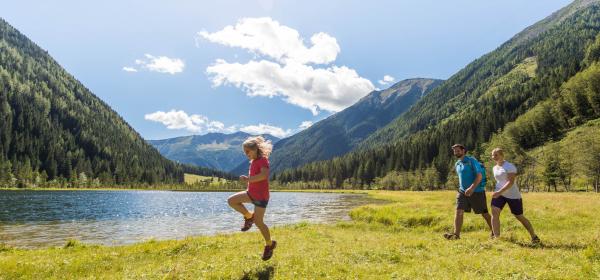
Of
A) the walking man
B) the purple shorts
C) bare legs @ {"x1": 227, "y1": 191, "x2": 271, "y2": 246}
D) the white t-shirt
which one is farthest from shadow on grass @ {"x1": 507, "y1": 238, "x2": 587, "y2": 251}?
bare legs @ {"x1": 227, "y1": 191, "x2": 271, "y2": 246}

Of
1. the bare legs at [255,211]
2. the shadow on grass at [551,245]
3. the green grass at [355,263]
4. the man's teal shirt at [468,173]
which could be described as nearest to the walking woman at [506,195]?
the shadow on grass at [551,245]

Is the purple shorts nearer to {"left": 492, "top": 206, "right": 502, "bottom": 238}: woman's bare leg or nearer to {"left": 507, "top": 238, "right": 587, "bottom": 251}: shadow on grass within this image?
{"left": 492, "top": 206, "right": 502, "bottom": 238}: woman's bare leg

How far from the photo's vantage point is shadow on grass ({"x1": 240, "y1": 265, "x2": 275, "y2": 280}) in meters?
9.57

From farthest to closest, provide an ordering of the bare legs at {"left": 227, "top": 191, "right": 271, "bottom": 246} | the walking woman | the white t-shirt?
the white t-shirt < the walking woman < the bare legs at {"left": 227, "top": 191, "right": 271, "bottom": 246}

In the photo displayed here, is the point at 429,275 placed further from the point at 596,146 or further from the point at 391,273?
the point at 596,146

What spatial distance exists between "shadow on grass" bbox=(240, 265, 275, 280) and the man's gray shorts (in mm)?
9572

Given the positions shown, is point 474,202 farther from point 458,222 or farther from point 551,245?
point 551,245

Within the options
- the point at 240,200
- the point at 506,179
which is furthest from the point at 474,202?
the point at 240,200

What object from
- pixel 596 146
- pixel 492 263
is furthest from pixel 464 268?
pixel 596 146

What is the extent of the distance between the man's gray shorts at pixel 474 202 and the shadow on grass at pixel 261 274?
9.57 meters

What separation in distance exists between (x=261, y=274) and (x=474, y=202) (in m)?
10.5

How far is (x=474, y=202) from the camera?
16031mm

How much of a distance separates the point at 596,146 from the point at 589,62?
14299 cm

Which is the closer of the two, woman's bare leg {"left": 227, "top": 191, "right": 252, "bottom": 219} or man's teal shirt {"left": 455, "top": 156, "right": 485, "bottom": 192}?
woman's bare leg {"left": 227, "top": 191, "right": 252, "bottom": 219}
